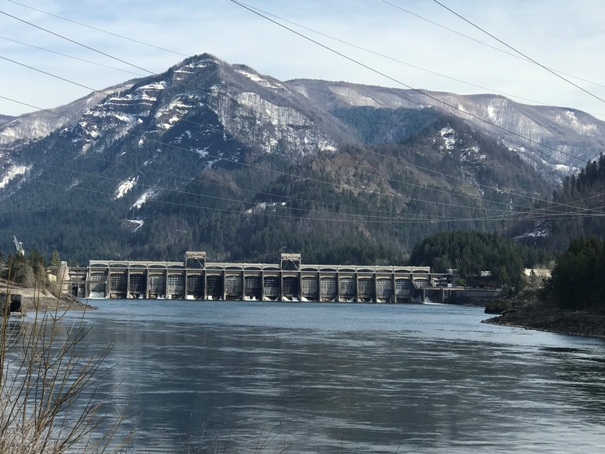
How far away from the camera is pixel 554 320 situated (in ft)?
392

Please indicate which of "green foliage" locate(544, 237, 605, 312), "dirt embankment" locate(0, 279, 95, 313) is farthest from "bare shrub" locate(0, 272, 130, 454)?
"green foliage" locate(544, 237, 605, 312)

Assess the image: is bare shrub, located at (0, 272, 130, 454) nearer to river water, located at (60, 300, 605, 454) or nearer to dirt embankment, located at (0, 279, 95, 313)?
river water, located at (60, 300, 605, 454)

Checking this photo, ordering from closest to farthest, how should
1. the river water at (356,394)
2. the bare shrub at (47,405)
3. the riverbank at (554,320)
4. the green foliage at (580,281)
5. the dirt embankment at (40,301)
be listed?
the bare shrub at (47,405), the river water at (356,394), the dirt embankment at (40,301), the riverbank at (554,320), the green foliage at (580,281)

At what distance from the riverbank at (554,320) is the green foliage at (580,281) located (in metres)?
1.63

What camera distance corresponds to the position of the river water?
37.7 metres

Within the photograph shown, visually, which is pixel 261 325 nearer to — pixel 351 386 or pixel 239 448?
pixel 351 386

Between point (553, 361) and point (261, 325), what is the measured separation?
60.3 metres

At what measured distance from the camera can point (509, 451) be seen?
1409 inches

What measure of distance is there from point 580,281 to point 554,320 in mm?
5388

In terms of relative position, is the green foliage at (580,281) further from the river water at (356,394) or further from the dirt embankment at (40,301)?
the dirt embankment at (40,301)

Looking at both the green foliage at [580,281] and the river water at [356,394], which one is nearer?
the river water at [356,394]

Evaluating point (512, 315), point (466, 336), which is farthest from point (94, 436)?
point (512, 315)

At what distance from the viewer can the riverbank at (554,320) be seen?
109000 millimetres

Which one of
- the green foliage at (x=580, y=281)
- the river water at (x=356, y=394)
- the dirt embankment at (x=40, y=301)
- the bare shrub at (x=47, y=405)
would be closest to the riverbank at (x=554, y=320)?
the green foliage at (x=580, y=281)
